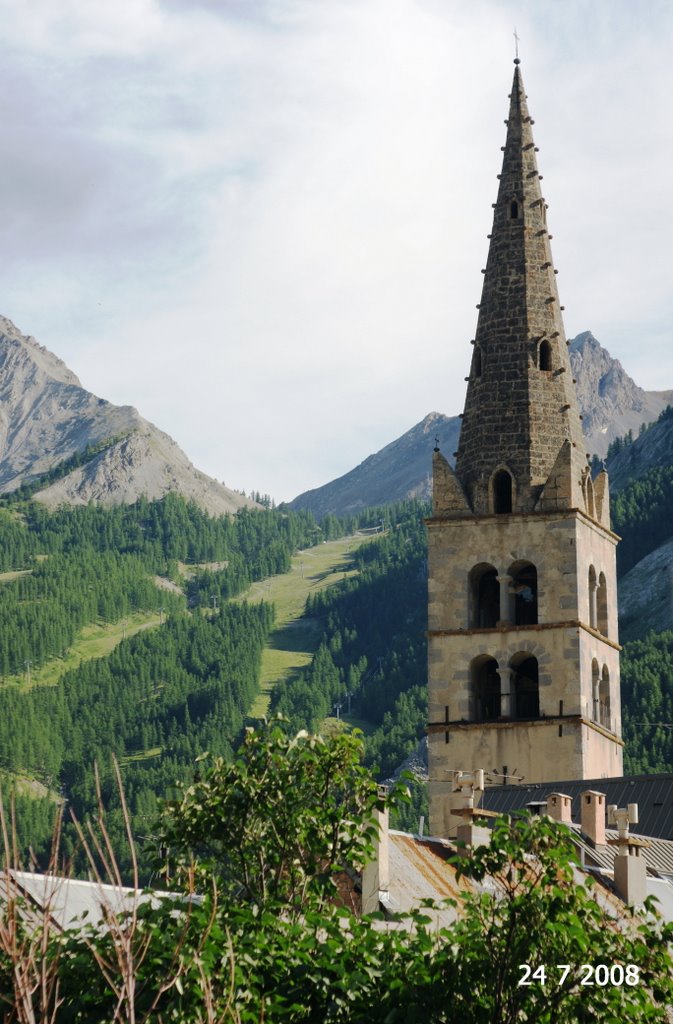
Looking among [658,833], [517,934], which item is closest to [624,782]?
[658,833]

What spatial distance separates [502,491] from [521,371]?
15.9ft

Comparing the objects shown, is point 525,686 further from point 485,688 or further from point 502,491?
point 502,491

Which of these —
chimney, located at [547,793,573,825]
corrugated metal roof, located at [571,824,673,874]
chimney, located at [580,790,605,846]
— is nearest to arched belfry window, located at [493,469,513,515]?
corrugated metal roof, located at [571,824,673,874]

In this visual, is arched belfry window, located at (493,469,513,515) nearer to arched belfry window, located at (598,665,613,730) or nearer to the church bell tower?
the church bell tower

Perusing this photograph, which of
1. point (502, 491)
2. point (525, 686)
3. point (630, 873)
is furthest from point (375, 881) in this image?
point (502, 491)

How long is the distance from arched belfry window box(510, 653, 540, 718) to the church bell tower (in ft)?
0.11

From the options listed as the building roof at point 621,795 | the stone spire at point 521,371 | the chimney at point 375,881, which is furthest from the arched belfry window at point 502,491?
the chimney at point 375,881

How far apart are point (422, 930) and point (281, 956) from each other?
7.72 ft

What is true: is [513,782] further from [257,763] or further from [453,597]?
[257,763]

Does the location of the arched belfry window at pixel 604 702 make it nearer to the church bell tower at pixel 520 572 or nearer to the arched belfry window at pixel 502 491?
the church bell tower at pixel 520 572

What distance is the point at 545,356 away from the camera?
79188mm

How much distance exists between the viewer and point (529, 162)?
8281 cm

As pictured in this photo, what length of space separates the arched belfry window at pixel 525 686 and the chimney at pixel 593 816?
321 inches

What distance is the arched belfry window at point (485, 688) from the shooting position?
7406cm
